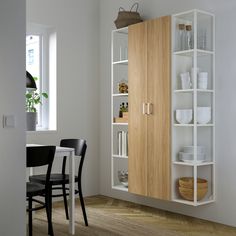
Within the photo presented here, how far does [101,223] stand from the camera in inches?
167

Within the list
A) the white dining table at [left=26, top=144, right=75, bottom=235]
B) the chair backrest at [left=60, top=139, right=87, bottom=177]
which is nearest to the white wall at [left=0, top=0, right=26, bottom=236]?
the white dining table at [left=26, top=144, right=75, bottom=235]

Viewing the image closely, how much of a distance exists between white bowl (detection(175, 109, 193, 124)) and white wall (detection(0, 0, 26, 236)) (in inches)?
66.0

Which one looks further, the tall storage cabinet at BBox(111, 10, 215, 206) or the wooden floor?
the tall storage cabinet at BBox(111, 10, 215, 206)

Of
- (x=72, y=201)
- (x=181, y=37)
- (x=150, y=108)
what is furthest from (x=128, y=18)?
(x=72, y=201)

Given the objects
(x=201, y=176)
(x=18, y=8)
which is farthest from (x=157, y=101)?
(x=18, y=8)

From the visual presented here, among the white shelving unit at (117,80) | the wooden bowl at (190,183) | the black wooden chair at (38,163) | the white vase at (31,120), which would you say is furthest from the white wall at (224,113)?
the white vase at (31,120)

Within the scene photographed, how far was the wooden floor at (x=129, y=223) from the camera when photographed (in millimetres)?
3904

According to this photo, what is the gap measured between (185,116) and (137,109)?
63cm

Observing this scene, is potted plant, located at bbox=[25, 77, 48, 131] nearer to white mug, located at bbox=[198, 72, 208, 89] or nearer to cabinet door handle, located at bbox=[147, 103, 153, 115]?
cabinet door handle, located at bbox=[147, 103, 153, 115]

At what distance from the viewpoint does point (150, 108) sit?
438 centimetres

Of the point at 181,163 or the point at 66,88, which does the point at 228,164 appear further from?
the point at 66,88

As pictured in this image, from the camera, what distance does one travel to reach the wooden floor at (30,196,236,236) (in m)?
3.90

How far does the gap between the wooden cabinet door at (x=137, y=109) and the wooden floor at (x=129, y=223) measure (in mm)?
321

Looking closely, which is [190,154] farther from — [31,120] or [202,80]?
[31,120]
